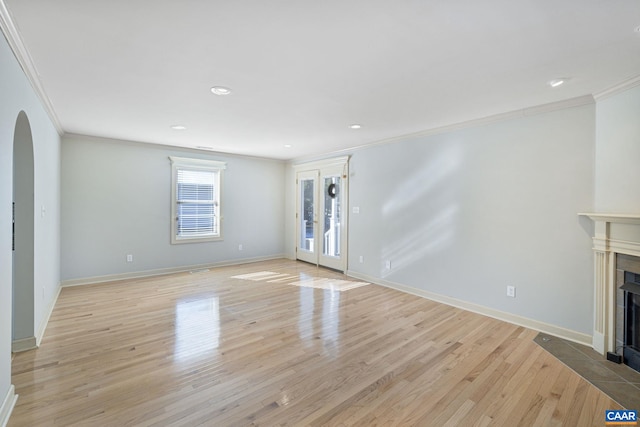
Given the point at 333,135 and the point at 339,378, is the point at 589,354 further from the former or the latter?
Answer: the point at 333,135

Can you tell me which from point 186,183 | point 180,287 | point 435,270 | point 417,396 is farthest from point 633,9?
point 186,183

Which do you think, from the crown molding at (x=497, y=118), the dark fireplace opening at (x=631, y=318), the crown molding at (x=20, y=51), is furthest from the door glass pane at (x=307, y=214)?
the dark fireplace opening at (x=631, y=318)

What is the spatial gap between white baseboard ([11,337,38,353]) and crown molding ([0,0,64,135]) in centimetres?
224

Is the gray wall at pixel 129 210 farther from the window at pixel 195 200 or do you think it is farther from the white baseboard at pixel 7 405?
the white baseboard at pixel 7 405

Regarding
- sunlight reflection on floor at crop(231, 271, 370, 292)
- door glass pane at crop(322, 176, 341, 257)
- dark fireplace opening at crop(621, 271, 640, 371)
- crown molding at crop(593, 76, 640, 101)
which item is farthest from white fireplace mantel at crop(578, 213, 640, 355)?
door glass pane at crop(322, 176, 341, 257)

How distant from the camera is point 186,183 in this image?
5.67m

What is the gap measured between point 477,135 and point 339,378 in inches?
124

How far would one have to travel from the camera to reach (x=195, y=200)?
5785 mm

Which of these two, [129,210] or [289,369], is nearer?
[289,369]

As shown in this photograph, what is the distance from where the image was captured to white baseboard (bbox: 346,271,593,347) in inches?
114

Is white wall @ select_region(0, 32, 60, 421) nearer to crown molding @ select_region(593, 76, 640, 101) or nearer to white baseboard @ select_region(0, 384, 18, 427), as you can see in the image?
white baseboard @ select_region(0, 384, 18, 427)

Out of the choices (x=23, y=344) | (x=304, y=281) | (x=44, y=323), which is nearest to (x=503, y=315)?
(x=304, y=281)

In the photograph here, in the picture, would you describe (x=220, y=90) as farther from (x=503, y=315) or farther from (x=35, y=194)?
(x=503, y=315)

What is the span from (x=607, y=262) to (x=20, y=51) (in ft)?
16.2
